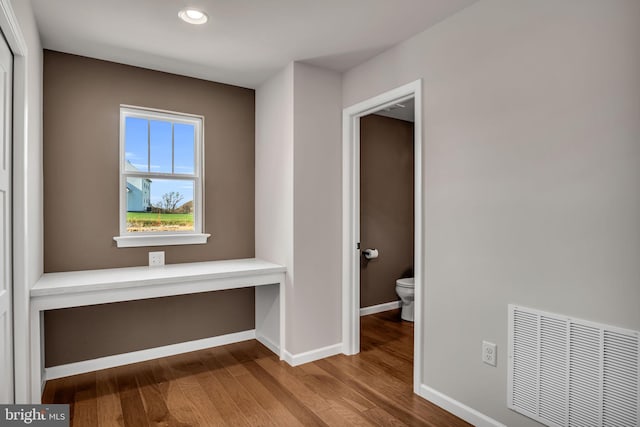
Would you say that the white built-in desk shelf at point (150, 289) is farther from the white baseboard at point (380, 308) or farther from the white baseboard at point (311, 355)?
the white baseboard at point (380, 308)

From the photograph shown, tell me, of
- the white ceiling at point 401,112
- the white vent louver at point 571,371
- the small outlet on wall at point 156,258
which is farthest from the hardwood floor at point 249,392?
the white ceiling at point 401,112

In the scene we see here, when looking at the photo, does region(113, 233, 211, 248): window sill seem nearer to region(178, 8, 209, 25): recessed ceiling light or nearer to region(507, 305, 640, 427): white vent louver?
region(178, 8, 209, 25): recessed ceiling light

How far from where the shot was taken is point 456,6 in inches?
87.5

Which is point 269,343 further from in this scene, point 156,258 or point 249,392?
point 156,258

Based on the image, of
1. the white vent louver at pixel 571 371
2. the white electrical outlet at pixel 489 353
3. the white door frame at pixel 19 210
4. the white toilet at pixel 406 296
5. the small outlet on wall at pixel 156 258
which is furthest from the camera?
the white toilet at pixel 406 296

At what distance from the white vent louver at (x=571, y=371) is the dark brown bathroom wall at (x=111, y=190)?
2.39 metres

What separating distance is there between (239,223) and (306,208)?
829mm

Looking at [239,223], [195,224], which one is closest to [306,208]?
[239,223]

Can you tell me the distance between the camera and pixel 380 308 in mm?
4613

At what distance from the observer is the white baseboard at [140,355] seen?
284 centimetres

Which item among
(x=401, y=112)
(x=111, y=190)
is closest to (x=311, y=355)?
(x=111, y=190)

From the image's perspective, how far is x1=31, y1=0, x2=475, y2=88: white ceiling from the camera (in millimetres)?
2229

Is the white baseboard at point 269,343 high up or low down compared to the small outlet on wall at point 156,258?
down

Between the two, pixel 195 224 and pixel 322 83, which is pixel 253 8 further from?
pixel 195 224
